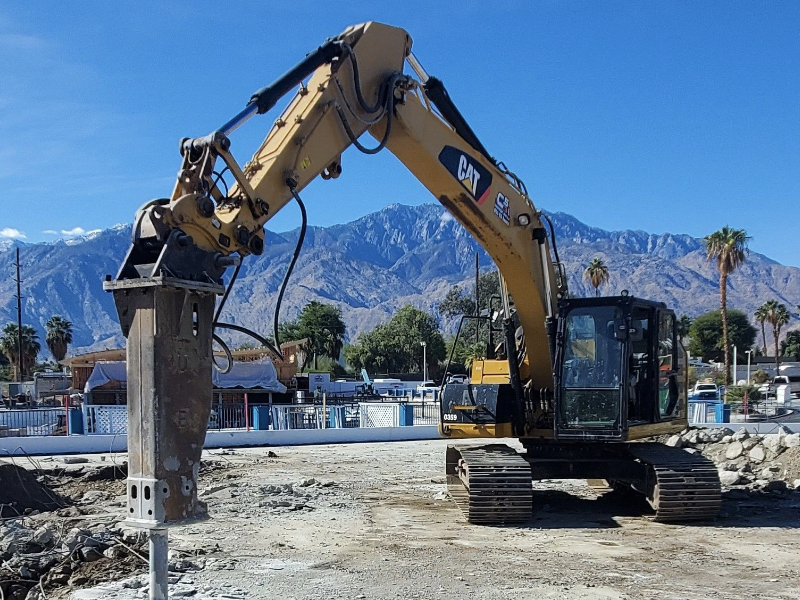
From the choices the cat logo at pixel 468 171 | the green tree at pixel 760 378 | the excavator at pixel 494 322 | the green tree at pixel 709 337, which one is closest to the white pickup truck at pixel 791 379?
the green tree at pixel 760 378

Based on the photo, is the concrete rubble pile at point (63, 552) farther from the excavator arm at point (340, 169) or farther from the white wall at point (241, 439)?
the white wall at point (241, 439)

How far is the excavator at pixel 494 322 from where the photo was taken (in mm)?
5469

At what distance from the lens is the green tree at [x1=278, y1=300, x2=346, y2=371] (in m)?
81.0

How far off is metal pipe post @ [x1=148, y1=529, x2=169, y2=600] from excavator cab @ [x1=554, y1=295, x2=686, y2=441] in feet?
20.9

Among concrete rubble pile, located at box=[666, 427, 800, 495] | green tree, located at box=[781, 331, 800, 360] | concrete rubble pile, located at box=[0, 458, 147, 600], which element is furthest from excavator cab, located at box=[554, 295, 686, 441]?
green tree, located at box=[781, 331, 800, 360]

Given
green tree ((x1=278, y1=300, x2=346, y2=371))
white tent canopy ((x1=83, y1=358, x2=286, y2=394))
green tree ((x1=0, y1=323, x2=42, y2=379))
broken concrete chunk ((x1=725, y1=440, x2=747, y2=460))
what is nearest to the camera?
broken concrete chunk ((x1=725, y1=440, x2=747, y2=460))

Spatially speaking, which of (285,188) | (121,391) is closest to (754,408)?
(121,391)

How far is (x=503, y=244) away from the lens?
1093 centimetres

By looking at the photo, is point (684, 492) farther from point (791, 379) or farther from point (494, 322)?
point (791, 379)

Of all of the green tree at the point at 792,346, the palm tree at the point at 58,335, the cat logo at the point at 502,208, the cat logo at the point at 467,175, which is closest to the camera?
the cat logo at the point at 467,175

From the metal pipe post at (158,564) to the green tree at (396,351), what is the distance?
243ft

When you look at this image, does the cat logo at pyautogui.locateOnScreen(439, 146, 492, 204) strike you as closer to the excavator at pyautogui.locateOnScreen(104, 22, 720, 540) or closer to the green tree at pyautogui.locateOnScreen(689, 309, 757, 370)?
the excavator at pyautogui.locateOnScreen(104, 22, 720, 540)

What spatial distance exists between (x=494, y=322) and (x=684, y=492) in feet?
10.7

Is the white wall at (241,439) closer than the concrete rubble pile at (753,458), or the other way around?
the concrete rubble pile at (753,458)
